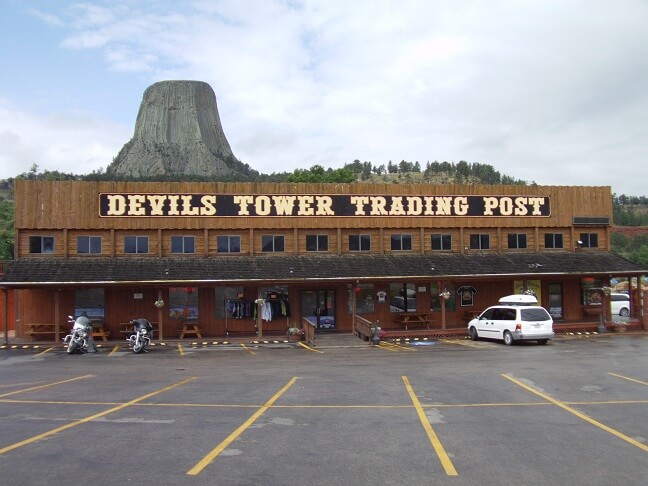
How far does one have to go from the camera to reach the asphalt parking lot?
766 centimetres

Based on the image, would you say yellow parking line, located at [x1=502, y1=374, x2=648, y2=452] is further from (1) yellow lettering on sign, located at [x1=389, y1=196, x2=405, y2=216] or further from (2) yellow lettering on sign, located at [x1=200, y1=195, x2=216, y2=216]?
(2) yellow lettering on sign, located at [x1=200, y1=195, x2=216, y2=216]

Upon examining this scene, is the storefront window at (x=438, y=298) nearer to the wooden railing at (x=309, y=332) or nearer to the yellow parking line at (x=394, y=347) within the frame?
the yellow parking line at (x=394, y=347)

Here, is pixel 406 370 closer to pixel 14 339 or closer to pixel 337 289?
pixel 337 289

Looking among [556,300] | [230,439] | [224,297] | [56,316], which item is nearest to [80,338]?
[56,316]

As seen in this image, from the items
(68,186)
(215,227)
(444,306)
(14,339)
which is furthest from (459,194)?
(14,339)

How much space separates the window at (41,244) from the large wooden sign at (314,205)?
8.98 ft

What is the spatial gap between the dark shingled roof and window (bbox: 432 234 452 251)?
1.88 ft

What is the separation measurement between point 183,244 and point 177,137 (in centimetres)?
13438

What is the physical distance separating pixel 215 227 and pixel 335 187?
648 cm

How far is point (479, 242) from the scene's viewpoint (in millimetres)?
33031

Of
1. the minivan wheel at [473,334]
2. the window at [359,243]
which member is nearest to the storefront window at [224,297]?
the window at [359,243]

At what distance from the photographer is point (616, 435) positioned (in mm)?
9500

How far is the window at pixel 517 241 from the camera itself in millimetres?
33438

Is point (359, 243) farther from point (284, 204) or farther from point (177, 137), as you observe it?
Answer: point (177, 137)
